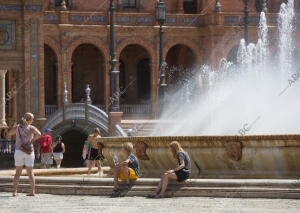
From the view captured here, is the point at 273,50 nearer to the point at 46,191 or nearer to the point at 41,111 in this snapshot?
the point at 41,111

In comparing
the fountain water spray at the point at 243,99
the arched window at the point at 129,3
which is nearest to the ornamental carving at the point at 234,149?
the fountain water spray at the point at 243,99

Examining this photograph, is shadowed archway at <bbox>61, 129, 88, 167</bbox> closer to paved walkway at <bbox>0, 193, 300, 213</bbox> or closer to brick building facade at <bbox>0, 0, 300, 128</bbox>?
brick building facade at <bbox>0, 0, 300, 128</bbox>

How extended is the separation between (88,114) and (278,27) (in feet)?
52.3

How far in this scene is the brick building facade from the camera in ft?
142

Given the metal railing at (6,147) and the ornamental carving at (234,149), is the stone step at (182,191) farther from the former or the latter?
the metal railing at (6,147)

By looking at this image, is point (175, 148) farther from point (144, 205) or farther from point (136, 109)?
point (136, 109)

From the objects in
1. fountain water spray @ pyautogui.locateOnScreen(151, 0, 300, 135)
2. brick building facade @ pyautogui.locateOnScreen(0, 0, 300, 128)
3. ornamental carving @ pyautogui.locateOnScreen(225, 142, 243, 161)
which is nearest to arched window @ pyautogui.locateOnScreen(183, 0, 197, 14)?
brick building facade @ pyautogui.locateOnScreen(0, 0, 300, 128)

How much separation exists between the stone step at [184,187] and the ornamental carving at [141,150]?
1016mm

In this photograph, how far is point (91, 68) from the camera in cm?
4716

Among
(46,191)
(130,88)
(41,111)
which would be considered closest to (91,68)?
(130,88)

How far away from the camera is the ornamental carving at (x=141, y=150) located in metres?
14.4

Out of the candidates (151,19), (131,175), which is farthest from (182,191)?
(151,19)

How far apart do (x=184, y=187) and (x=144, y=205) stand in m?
1.00

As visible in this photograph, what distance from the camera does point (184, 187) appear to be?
42.0ft
